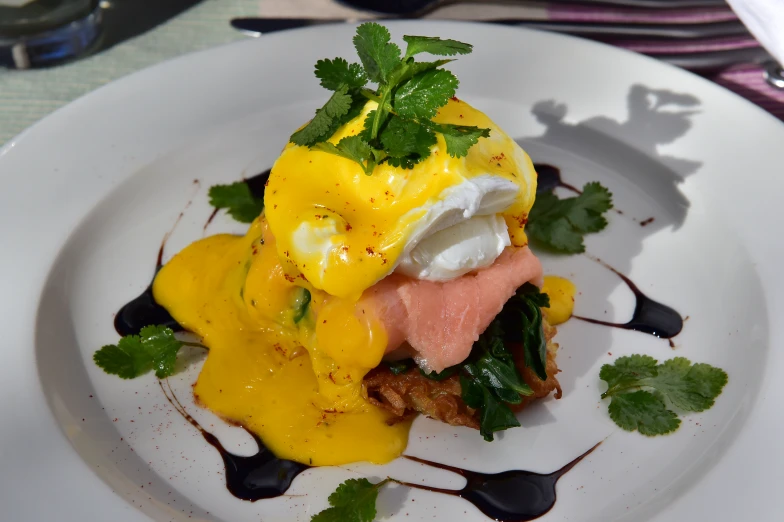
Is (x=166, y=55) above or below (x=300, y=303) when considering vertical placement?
above

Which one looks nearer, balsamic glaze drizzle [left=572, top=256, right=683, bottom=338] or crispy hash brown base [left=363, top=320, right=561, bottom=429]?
crispy hash brown base [left=363, top=320, right=561, bottom=429]

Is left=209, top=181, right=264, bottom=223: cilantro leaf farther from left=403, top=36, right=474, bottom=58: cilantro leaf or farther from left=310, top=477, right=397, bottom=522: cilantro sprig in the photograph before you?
left=310, top=477, right=397, bottom=522: cilantro sprig

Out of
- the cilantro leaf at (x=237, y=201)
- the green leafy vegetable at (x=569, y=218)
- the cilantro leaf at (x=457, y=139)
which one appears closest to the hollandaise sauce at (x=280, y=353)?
the cilantro leaf at (x=237, y=201)

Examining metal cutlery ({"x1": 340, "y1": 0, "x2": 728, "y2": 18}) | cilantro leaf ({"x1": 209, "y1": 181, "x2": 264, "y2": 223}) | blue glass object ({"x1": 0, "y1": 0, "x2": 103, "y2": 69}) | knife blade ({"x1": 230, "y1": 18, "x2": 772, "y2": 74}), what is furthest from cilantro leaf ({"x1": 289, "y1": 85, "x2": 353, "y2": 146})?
blue glass object ({"x1": 0, "y1": 0, "x2": 103, "y2": 69})

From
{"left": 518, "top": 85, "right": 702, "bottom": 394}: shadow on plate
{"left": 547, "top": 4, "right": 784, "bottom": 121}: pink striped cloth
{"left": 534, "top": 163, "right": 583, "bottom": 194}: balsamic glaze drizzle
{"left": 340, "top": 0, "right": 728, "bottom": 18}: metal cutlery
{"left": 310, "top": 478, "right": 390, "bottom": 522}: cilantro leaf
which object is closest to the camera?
{"left": 310, "top": 478, "right": 390, "bottom": 522}: cilantro leaf

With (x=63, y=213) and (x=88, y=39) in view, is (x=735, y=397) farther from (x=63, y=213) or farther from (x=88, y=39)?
(x=88, y=39)

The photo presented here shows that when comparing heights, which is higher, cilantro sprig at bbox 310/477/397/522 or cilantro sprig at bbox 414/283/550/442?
cilantro sprig at bbox 414/283/550/442

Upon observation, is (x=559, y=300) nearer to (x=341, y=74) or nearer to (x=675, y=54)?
(x=341, y=74)

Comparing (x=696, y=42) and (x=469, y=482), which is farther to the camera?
(x=696, y=42)

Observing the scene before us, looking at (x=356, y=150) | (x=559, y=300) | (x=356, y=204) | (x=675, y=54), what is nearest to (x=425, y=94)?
(x=356, y=150)
